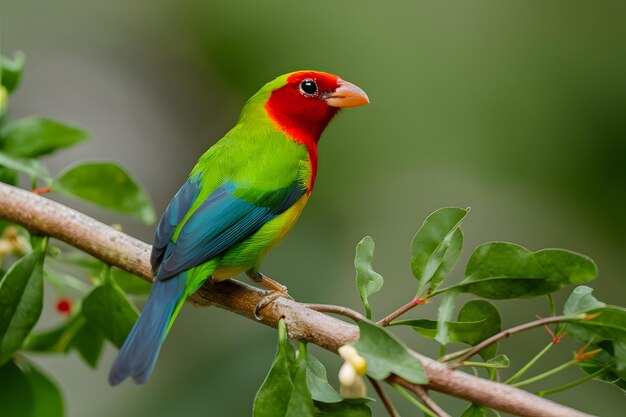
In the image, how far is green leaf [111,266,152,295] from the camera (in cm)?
290

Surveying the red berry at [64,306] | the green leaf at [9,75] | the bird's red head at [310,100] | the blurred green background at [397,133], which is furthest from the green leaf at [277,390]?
the blurred green background at [397,133]

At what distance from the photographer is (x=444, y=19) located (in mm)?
5703

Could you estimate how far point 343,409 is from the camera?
1979 millimetres

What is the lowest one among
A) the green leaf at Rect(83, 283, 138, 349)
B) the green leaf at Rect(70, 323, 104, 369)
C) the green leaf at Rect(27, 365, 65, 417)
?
the green leaf at Rect(27, 365, 65, 417)

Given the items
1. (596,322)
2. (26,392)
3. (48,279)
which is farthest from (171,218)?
(596,322)

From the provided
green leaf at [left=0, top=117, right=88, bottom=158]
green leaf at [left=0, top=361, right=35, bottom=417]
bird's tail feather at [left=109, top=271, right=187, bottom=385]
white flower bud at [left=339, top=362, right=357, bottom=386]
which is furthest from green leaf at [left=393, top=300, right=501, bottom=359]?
green leaf at [left=0, top=117, right=88, bottom=158]

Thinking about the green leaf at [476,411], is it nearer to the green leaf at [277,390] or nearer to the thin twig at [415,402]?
the thin twig at [415,402]

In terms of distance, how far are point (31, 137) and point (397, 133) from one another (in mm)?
2869

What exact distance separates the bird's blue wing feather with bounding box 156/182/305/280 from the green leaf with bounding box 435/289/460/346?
78cm

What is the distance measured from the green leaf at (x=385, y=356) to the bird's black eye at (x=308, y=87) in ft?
5.81

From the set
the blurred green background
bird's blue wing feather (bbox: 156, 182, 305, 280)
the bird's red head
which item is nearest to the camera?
bird's blue wing feather (bbox: 156, 182, 305, 280)

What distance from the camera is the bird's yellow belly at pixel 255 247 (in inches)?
104

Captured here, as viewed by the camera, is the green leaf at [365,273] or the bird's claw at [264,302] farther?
the bird's claw at [264,302]

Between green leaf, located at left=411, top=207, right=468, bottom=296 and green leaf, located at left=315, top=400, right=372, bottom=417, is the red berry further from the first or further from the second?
green leaf, located at left=411, top=207, right=468, bottom=296
